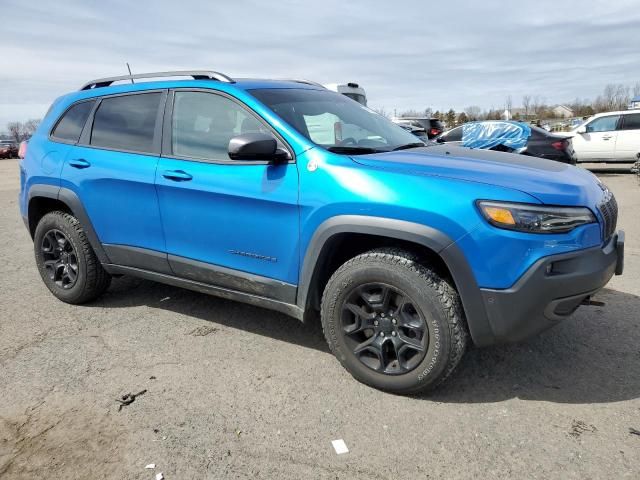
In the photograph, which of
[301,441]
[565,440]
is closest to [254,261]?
[301,441]

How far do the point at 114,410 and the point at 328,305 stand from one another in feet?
4.31

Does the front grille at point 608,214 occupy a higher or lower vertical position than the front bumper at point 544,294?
higher

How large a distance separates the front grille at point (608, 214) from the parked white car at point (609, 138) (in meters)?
11.3

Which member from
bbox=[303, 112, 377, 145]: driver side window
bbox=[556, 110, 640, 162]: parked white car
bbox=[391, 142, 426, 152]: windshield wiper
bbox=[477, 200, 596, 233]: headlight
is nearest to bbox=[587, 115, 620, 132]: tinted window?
bbox=[556, 110, 640, 162]: parked white car

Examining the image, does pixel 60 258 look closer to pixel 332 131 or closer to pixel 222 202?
pixel 222 202

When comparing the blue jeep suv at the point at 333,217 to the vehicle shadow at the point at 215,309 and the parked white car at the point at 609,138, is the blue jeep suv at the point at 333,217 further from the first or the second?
the parked white car at the point at 609,138

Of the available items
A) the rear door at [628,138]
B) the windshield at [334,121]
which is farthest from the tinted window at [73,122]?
the rear door at [628,138]

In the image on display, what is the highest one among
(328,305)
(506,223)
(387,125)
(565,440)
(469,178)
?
(387,125)

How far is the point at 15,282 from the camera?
504cm

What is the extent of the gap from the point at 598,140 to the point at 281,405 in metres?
14.1

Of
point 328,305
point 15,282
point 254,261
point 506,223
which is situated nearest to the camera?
point 506,223

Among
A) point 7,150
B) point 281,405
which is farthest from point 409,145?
point 7,150

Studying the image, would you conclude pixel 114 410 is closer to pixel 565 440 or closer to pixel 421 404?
pixel 421 404

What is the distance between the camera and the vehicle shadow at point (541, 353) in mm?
2867
